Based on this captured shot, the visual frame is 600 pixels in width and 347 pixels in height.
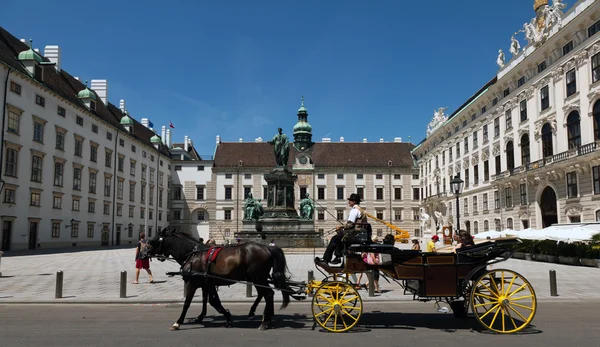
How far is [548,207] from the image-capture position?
114 feet

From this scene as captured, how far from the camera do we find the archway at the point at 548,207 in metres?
34.2

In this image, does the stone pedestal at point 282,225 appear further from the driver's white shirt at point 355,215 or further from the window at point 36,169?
the driver's white shirt at point 355,215

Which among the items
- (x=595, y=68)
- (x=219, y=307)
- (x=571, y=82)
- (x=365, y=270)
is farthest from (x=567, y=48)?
(x=219, y=307)

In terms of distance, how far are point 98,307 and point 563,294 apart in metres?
12.2

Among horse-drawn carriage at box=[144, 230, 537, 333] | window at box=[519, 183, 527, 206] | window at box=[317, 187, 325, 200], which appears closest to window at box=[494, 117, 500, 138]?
window at box=[519, 183, 527, 206]

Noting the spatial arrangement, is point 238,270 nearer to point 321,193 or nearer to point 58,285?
point 58,285

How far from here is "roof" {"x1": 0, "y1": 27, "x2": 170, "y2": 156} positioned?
36.9 m

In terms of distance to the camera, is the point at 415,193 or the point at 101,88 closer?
the point at 101,88

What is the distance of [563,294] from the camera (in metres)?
12.5

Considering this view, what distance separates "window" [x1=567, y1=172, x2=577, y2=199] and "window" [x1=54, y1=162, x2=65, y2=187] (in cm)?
4166

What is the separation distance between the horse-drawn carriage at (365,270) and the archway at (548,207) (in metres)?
29.5

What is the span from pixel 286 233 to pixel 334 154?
150 feet

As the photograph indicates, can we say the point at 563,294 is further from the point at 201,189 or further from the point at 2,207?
the point at 201,189

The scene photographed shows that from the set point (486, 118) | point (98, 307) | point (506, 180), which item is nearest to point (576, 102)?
point (506, 180)
